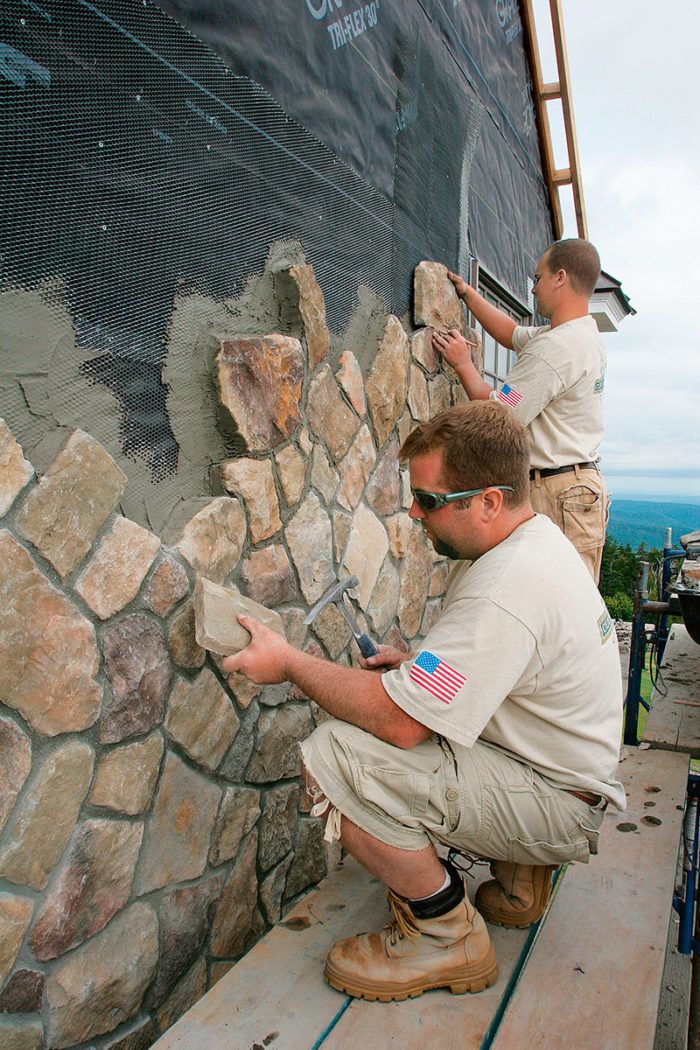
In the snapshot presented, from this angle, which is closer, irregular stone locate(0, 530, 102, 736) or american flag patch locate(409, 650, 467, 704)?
irregular stone locate(0, 530, 102, 736)

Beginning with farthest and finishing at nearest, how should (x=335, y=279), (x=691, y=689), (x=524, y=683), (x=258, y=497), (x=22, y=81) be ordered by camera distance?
(x=691, y=689)
(x=335, y=279)
(x=258, y=497)
(x=524, y=683)
(x=22, y=81)

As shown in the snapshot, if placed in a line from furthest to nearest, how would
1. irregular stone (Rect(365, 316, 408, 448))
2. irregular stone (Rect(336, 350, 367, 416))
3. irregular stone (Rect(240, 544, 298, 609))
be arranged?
irregular stone (Rect(365, 316, 408, 448)) → irregular stone (Rect(336, 350, 367, 416)) → irregular stone (Rect(240, 544, 298, 609))

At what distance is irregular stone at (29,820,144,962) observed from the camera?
1.71 meters

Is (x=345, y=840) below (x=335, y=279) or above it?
below

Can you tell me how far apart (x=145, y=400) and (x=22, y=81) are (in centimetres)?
73

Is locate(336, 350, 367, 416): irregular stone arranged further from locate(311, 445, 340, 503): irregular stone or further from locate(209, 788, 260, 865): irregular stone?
locate(209, 788, 260, 865): irregular stone

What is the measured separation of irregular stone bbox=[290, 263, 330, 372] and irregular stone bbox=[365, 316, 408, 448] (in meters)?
0.46

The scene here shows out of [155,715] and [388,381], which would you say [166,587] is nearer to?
[155,715]

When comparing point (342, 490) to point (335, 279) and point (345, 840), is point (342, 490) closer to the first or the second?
point (335, 279)

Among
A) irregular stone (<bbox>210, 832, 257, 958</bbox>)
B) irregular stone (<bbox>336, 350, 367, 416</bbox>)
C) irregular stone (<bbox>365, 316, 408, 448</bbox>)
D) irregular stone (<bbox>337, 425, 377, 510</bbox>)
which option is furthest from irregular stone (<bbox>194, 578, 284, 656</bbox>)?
irregular stone (<bbox>365, 316, 408, 448</bbox>)

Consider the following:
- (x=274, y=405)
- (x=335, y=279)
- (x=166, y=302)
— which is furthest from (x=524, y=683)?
(x=335, y=279)

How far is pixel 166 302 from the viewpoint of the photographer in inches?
80.3

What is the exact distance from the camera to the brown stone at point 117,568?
1776mm

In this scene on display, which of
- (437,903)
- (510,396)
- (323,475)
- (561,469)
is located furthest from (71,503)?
(561,469)
